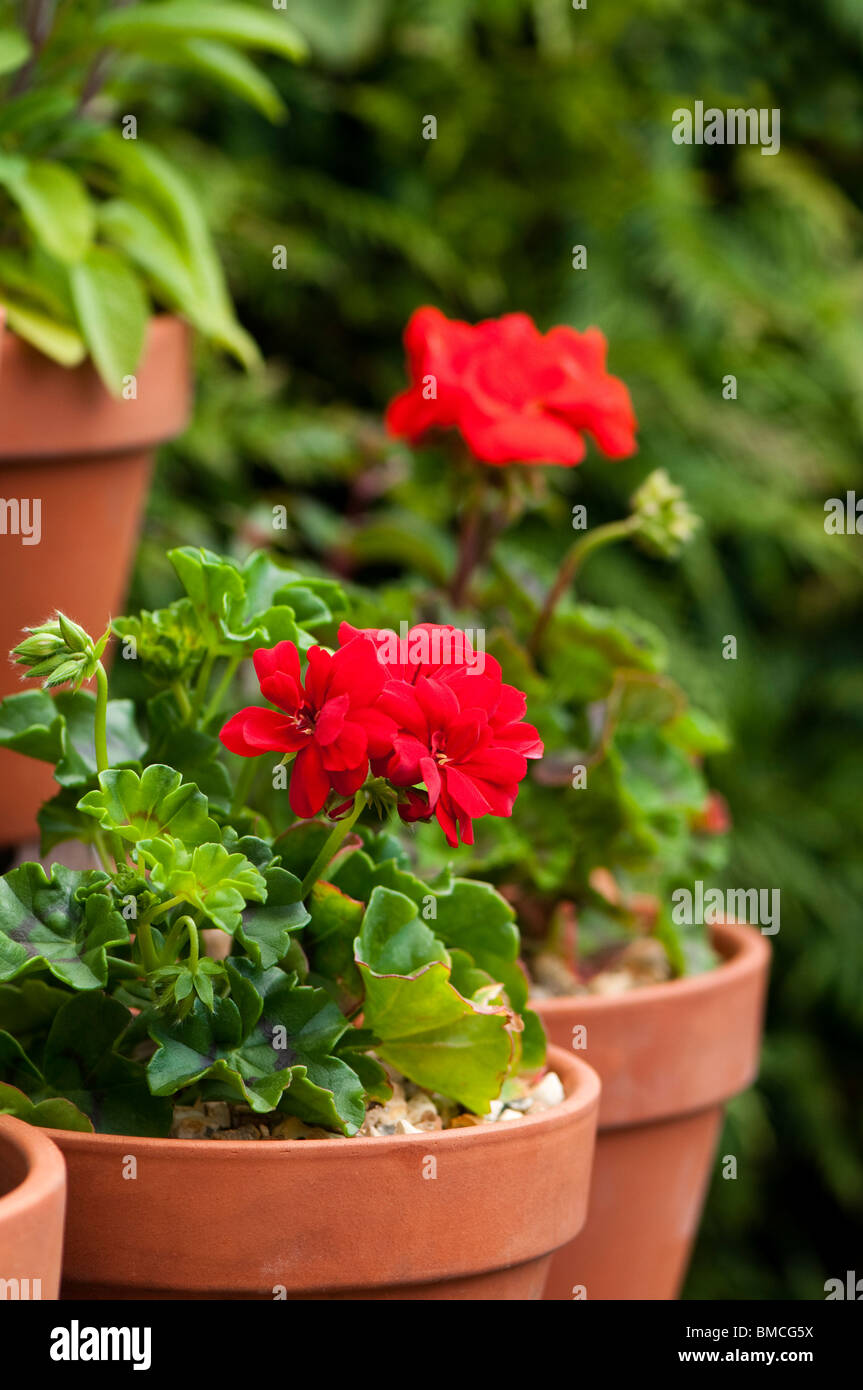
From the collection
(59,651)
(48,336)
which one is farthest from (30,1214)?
(48,336)

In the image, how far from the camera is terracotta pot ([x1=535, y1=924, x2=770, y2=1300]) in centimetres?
89

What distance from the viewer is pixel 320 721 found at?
1.93ft

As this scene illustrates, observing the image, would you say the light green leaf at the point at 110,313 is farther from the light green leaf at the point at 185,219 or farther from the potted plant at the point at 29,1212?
the potted plant at the point at 29,1212

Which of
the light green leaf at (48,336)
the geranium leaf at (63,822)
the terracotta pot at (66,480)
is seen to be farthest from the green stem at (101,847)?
the light green leaf at (48,336)

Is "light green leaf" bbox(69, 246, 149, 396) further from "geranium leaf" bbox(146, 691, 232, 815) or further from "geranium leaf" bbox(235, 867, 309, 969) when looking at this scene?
"geranium leaf" bbox(235, 867, 309, 969)

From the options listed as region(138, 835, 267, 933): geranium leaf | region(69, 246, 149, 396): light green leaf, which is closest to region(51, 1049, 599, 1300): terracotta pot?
region(138, 835, 267, 933): geranium leaf

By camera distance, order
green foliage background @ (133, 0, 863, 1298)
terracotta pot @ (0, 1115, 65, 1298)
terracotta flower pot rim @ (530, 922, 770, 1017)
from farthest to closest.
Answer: green foliage background @ (133, 0, 863, 1298) < terracotta flower pot rim @ (530, 922, 770, 1017) < terracotta pot @ (0, 1115, 65, 1298)

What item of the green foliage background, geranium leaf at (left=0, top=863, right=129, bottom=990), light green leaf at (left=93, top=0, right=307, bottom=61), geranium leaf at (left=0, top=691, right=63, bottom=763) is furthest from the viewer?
the green foliage background

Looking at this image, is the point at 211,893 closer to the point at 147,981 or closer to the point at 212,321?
the point at 147,981

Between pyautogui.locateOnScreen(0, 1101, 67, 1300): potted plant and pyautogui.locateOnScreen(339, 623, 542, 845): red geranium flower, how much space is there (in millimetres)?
192

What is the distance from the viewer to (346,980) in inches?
26.7

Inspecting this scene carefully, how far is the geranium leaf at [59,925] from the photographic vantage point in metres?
0.60

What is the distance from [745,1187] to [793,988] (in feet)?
0.81

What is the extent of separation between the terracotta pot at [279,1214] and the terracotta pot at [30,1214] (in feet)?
0.10
